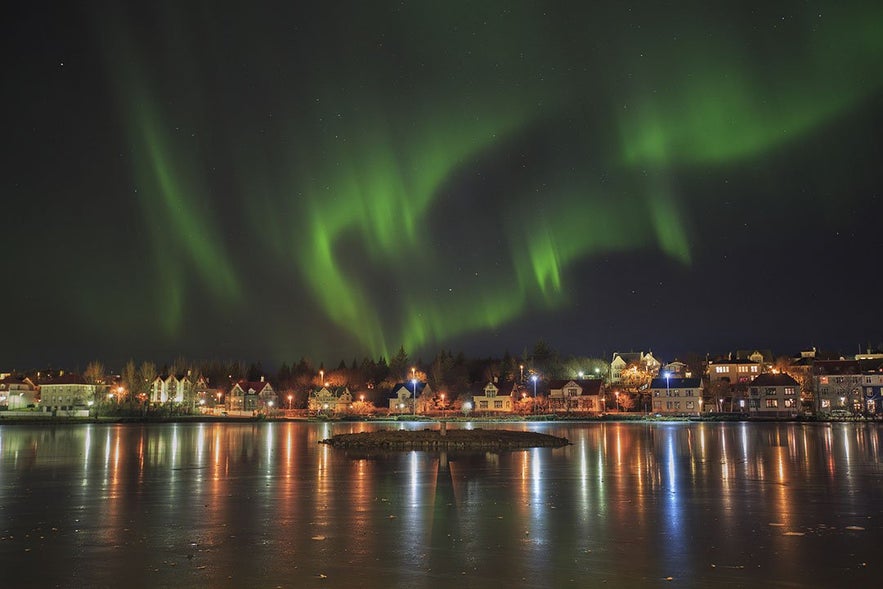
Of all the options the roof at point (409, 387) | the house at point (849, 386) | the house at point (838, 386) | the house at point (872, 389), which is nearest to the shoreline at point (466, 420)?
the house at point (849, 386)

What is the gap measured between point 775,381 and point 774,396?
349 centimetres

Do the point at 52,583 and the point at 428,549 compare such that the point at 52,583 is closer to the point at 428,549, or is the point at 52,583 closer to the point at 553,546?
the point at 428,549

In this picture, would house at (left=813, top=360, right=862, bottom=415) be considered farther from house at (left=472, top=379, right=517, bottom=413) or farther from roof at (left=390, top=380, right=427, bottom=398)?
roof at (left=390, top=380, right=427, bottom=398)

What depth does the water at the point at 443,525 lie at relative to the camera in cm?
1382

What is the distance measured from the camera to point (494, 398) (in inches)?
6973

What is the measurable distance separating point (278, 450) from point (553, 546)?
122 ft

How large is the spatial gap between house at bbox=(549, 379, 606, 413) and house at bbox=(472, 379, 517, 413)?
414 inches

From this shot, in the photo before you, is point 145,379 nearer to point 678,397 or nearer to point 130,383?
point 130,383

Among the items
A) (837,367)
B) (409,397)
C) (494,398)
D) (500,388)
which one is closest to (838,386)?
(837,367)

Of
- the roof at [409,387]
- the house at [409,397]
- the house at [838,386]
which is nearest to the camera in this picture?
the house at [838,386]

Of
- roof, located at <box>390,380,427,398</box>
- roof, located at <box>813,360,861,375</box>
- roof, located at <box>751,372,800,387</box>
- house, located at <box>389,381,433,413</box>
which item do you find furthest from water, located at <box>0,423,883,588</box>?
roof, located at <box>390,380,427,398</box>

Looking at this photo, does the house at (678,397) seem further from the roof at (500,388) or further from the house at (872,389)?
the roof at (500,388)

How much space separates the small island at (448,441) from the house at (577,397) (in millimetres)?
110535

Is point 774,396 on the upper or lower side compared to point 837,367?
lower
